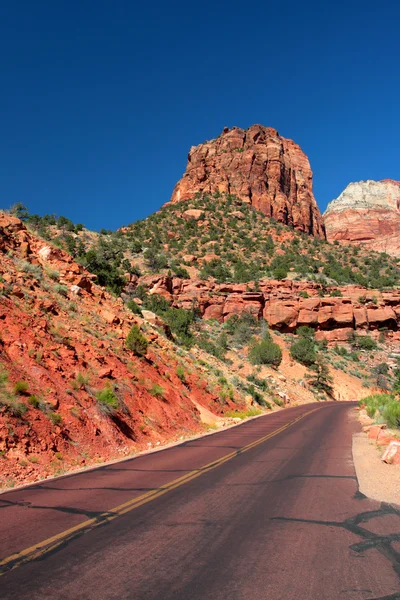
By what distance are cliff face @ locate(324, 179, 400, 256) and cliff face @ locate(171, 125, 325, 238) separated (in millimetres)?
41808

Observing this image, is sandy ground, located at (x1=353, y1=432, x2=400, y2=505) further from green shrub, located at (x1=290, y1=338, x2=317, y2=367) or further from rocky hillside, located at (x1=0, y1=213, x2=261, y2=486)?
green shrub, located at (x1=290, y1=338, x2=317, y2=367)

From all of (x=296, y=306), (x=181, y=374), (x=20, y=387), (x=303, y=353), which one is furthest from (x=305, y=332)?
(x=20, y=387)

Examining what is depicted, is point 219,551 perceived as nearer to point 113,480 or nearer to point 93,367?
point 113,480

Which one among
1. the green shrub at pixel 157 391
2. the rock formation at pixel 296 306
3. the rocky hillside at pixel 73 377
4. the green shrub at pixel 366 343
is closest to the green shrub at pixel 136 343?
the rocky hillside at pixel 73 377

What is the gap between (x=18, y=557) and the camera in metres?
4.12

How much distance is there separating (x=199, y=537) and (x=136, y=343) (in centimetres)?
1510

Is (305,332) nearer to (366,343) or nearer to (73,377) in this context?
(366,343)

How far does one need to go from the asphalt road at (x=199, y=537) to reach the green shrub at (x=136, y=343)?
10709 mm

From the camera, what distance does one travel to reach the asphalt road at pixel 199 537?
3.54 meters

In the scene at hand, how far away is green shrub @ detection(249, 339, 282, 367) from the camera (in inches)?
1783

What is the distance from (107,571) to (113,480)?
172 inches

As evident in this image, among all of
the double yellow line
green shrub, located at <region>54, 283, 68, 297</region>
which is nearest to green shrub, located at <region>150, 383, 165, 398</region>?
green shrub, located at <region>54, 283, 68, 297</region>

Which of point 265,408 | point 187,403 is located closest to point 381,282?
point 265,408

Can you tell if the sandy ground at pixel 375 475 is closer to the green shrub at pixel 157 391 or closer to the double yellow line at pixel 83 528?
the double yellow line at pixel 83 528
